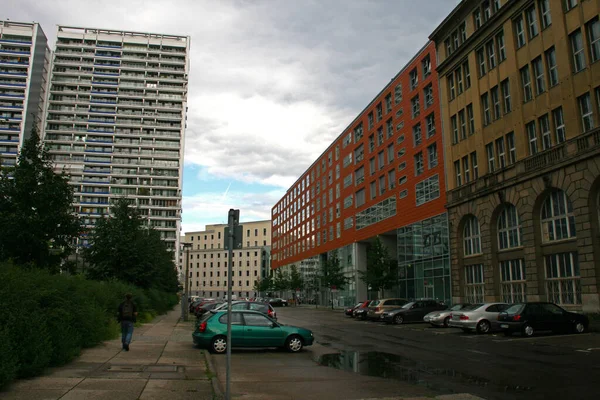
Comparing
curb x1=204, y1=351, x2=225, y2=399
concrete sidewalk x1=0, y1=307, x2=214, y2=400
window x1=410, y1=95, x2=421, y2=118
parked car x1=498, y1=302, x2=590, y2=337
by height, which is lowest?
curb x1=204, y1=351, x2=225, y2=399

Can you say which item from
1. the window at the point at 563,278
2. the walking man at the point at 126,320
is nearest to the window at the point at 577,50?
the window at the point at 563,278

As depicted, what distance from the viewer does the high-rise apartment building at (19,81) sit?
102938mm

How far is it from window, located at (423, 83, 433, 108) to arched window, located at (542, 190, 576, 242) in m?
17.5

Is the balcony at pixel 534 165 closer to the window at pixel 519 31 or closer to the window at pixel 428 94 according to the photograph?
the window at pixel 519 31

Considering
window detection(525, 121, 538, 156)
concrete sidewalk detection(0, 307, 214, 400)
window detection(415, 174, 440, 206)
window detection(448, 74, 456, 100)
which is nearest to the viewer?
concrete sidewalk detection(0, 307, 214, 400)

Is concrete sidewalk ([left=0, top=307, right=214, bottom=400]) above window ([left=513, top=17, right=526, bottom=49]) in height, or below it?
below

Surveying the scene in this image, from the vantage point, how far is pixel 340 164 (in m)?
70.0

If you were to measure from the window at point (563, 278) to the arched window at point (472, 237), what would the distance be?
299 inches

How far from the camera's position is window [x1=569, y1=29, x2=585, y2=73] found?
87.6ft

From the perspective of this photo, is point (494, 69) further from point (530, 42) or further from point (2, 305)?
point (2, 305)

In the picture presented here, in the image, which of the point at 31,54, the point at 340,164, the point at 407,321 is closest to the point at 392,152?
the point at 340,164

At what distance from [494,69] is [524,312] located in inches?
748

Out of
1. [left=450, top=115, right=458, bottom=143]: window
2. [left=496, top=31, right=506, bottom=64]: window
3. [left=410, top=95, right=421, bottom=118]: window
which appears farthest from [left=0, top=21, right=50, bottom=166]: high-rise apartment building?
[left=496, top=31, right=506, bottom=64]: window

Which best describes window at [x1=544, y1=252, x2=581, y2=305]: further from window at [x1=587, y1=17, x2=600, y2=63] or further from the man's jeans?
the man's jeans
